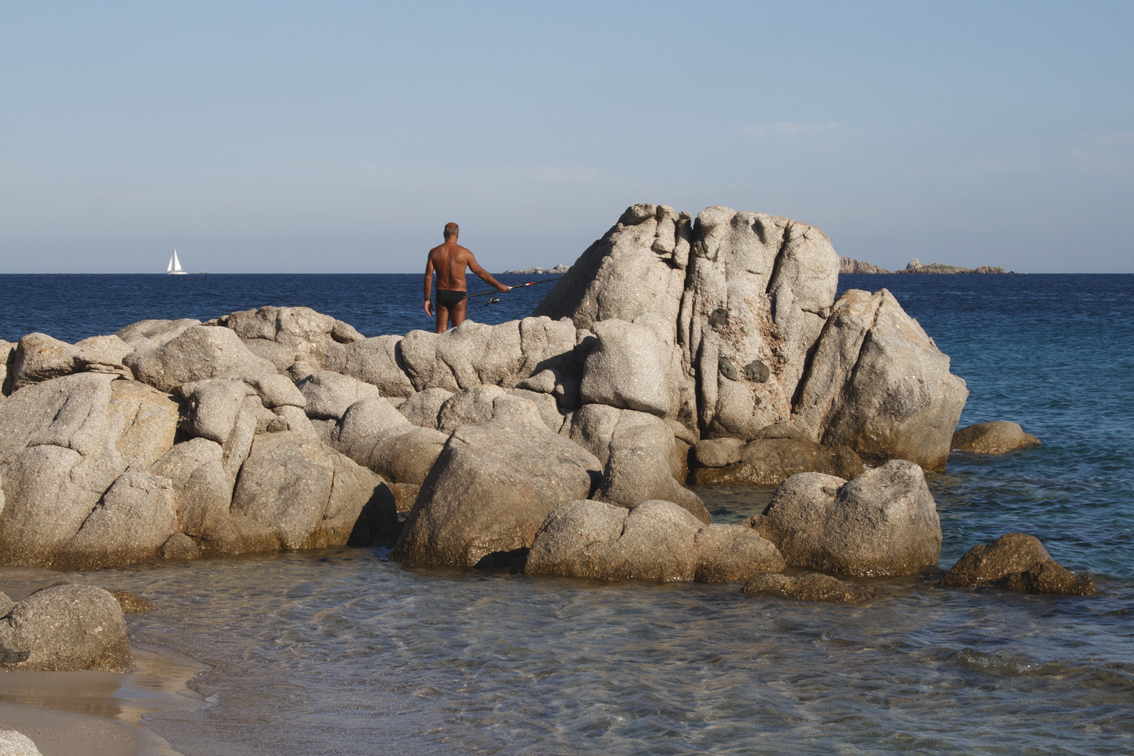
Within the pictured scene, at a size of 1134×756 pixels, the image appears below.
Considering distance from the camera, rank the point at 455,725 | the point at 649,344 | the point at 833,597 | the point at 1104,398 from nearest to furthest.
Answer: the point at 455,725 < the point at 833,597 < the point at 649,344 < the point at 1104,398

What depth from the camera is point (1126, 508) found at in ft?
43.7

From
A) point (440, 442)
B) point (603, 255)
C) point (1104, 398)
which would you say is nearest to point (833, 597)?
point (440, 442)

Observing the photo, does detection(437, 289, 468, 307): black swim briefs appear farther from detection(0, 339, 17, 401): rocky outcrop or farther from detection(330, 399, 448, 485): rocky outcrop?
detection(0, 339, 17, 401): rocky outcrop

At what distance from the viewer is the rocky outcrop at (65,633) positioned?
21.7ft

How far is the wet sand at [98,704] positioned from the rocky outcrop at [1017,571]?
7.23 meters

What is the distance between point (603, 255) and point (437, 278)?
9.77ft

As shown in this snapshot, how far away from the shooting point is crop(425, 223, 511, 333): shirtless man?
1658 cm

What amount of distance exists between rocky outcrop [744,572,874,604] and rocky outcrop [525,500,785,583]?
0.50 metres

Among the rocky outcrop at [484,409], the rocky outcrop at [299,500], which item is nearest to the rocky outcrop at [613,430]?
the rocky outcrop at [484,409]

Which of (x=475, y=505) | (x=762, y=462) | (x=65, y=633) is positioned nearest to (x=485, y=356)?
(x=762, y=462)

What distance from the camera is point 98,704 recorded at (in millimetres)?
6176

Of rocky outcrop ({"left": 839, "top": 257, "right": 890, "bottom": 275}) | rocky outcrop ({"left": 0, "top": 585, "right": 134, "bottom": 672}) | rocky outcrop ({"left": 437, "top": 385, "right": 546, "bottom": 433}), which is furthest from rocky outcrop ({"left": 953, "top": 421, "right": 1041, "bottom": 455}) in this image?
rocky outcrop ({"left": 839, "top": 257, "right": 890, "bottom": 275})

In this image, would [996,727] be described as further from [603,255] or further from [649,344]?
[603,255]

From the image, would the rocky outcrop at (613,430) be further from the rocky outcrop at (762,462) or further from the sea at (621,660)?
the sea at (621,660)
